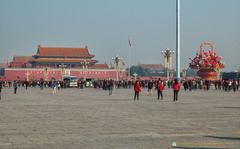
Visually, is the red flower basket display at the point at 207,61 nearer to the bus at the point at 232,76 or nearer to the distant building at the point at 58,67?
the bus at the point at 232,76

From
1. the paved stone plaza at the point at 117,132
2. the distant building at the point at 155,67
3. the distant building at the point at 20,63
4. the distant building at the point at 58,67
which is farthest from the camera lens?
the distant building at the point at 155,67

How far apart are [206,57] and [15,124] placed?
165 feet

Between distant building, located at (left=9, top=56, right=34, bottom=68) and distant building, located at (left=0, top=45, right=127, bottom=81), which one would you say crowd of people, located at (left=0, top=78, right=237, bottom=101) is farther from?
distant building, located at (left=9, top=56, right=34, bottom=68)

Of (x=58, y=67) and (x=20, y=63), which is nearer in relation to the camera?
(x=58, y=67)

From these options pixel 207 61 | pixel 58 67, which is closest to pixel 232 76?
pixel 207 61

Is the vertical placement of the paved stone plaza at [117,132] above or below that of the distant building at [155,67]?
below

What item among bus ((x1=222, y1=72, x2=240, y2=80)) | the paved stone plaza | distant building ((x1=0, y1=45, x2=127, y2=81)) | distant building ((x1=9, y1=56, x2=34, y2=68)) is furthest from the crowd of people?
distant building ((x1=9, y1=56, x2=34, y2=68))

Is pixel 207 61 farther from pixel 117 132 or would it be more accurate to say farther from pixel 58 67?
pixel 58 67

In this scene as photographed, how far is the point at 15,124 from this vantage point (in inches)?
426

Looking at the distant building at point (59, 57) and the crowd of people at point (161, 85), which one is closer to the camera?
the crowd of people at point (161, 85)

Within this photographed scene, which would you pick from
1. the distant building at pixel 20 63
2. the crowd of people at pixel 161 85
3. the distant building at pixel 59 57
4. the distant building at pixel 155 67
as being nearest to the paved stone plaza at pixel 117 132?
the crowd of people at pixel 161 85

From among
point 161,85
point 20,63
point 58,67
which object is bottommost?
point 161,85

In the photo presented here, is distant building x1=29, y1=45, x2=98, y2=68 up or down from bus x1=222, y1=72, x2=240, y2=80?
up

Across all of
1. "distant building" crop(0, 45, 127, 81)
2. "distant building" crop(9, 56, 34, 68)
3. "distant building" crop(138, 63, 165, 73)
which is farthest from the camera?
"distant building" crop(138, 63, 165, 73)
